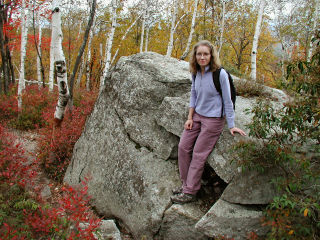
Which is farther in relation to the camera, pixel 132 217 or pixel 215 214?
pixel 132 217

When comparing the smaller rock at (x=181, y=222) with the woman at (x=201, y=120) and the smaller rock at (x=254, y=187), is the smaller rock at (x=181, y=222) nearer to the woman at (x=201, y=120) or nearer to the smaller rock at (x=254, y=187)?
the woman at (x=201, y=120)

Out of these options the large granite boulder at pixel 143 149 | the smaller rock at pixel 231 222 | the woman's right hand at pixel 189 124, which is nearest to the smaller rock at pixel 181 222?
the large granite boulder at pixel 143 149

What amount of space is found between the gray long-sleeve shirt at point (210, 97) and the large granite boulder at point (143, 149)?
0.37 metres

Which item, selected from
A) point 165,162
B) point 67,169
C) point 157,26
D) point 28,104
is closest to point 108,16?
point 157,26

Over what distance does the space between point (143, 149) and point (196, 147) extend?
141cm

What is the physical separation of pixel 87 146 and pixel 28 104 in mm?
6116

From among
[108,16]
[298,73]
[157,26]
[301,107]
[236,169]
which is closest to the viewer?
[301,107]

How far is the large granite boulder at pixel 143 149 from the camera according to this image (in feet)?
13.1

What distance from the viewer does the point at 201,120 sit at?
151 inches

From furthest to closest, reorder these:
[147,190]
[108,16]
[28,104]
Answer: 1. [108,16]
2. [28,104]
3. [147,190]

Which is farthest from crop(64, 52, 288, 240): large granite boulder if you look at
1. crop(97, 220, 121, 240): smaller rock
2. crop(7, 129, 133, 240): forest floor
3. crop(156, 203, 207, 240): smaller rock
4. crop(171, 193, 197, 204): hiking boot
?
crop(97, 220, 121, 240): smaller rock

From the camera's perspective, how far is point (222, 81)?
356 centimetres

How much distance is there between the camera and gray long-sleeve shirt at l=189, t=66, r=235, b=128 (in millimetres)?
3557

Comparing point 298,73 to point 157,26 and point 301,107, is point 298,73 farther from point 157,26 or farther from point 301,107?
point 157,26
